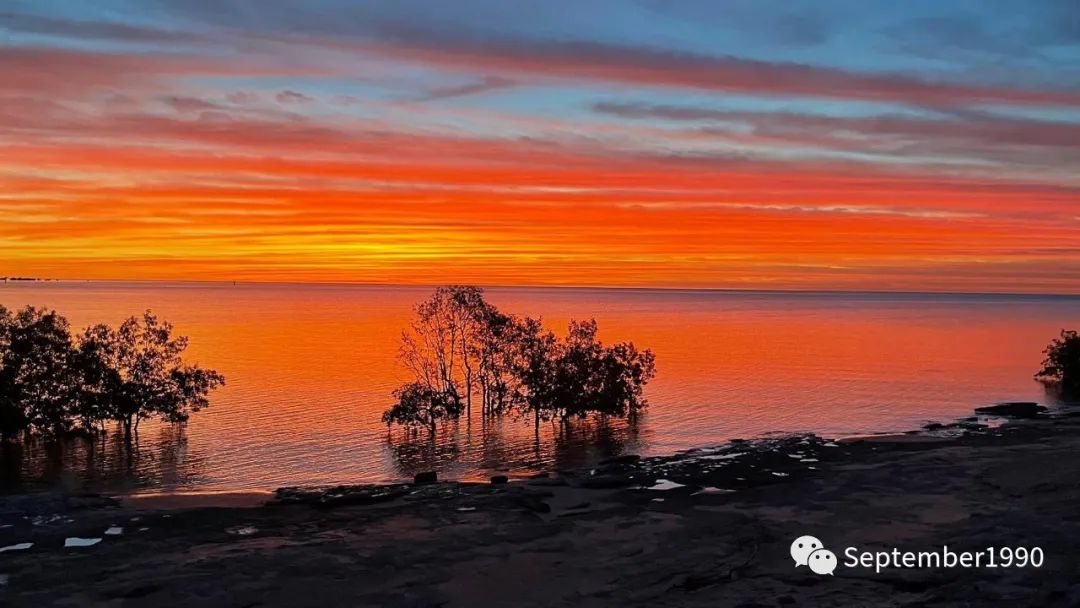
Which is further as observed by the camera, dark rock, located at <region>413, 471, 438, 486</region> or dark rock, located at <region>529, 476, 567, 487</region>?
dark rock, located at <region>413, 471, 438, 486</region>

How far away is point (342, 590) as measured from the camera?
27078mm

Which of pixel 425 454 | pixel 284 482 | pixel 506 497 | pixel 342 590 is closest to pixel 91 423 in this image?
pixel 284 482

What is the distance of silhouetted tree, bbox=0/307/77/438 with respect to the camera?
60219 millimetres

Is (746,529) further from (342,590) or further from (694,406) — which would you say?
(694,406)

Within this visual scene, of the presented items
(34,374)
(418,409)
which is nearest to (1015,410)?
(418,409)

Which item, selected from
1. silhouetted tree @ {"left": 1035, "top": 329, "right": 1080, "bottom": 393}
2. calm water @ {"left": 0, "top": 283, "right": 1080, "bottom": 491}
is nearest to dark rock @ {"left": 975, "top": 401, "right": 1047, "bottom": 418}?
calm water @ {"left": 0, "top": 283, "right": 1080, "bottom": 491}

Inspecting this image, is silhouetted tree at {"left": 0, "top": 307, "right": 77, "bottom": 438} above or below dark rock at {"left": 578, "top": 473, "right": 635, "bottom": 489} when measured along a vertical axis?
above

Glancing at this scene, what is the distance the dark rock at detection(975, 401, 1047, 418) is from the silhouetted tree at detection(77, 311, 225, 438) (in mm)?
68098

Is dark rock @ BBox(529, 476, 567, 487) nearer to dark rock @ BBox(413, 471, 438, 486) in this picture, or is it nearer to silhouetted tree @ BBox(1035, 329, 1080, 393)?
dark rock @ BBox(413, 471, 438, 486)

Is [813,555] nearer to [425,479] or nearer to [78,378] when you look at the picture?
[425,479]

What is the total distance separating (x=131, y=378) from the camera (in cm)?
6725

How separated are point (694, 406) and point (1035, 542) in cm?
5482

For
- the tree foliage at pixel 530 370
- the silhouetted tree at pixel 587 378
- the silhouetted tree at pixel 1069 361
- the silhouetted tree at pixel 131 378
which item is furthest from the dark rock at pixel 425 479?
the silhouetted tree at pixel 1069 361

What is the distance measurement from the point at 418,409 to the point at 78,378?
26.5 meters
